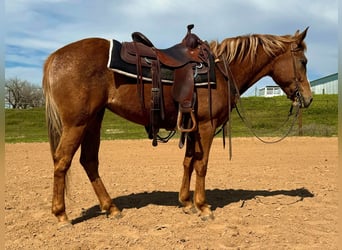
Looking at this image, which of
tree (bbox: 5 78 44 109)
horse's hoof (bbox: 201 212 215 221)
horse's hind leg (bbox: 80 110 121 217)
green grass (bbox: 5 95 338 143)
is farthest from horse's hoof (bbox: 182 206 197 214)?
tree (bbox: 5 78 44 109)

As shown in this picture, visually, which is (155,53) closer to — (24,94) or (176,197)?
(176,197)

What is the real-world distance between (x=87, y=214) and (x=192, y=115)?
2024mm

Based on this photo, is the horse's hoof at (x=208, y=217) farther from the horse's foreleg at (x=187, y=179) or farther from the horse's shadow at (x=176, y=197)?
the horse's shadow at (x=176, y=197)

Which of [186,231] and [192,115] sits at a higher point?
[192,115]

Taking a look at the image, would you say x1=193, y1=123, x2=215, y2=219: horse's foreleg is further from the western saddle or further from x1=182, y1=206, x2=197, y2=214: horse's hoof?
the western saddle

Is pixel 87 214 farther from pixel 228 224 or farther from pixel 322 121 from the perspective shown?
pixel 322 121

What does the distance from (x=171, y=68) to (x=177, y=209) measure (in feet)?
6.42

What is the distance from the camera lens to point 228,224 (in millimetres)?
4289

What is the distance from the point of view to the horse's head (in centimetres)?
499

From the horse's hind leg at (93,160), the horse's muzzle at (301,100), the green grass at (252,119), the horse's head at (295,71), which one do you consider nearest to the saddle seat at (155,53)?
the horse's hind leg at (93,160)

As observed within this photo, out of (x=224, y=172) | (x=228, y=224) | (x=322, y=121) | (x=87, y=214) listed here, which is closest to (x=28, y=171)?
(x=87, y=214)


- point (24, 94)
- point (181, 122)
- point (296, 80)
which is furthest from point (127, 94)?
point (24, 94)

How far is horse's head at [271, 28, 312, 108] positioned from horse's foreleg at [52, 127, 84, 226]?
114 inches

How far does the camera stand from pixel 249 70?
5039mm
